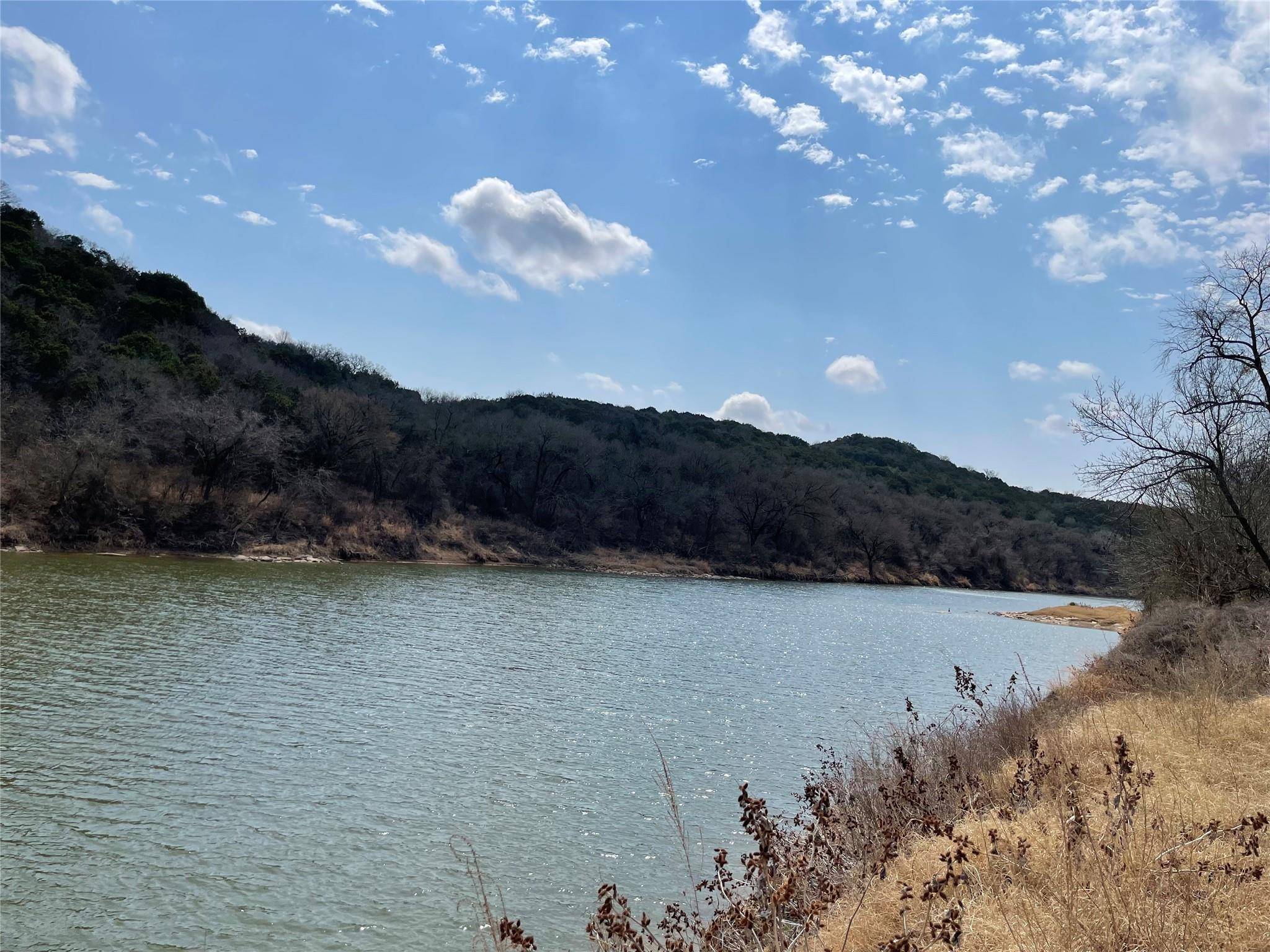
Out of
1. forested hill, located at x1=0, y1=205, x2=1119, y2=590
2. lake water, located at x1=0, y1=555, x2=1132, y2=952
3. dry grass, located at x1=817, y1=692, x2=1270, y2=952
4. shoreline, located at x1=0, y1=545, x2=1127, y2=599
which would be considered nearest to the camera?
dry grass, located at x1=817, y1=692, x2=1270, y2=952

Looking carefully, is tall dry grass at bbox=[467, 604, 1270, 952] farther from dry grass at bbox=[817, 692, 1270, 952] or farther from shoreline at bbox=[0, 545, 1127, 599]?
shoreline at bbox=[0, 545, 1127, 599]

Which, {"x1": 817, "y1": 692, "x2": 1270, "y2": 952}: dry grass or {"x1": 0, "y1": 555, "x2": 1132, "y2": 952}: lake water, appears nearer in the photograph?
{"x1": 817, "y1": 692, "x2": 1270, "y2": 952}: dry grass

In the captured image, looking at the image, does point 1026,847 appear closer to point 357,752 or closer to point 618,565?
point 357,752

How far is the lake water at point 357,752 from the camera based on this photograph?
7664 millimetres

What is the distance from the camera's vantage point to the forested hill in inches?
1708

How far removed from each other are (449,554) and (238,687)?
4615 cm

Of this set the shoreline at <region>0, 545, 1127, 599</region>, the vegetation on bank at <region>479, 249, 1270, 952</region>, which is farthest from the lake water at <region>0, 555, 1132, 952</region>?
the shoreline at <region>0, 545, 1127, 599</region>

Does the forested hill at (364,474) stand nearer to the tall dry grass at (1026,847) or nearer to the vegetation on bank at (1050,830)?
the vegetation on bank at (1050,830)

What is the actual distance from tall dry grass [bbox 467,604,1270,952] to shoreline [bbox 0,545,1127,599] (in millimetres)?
40600

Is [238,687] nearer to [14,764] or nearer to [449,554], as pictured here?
[14,764]

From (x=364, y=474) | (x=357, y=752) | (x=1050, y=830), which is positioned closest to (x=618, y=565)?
(x=364, y=474)

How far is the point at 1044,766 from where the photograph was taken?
7.09 m

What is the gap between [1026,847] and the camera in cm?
510

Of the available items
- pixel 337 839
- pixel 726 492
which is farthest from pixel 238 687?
pixel 726 492
